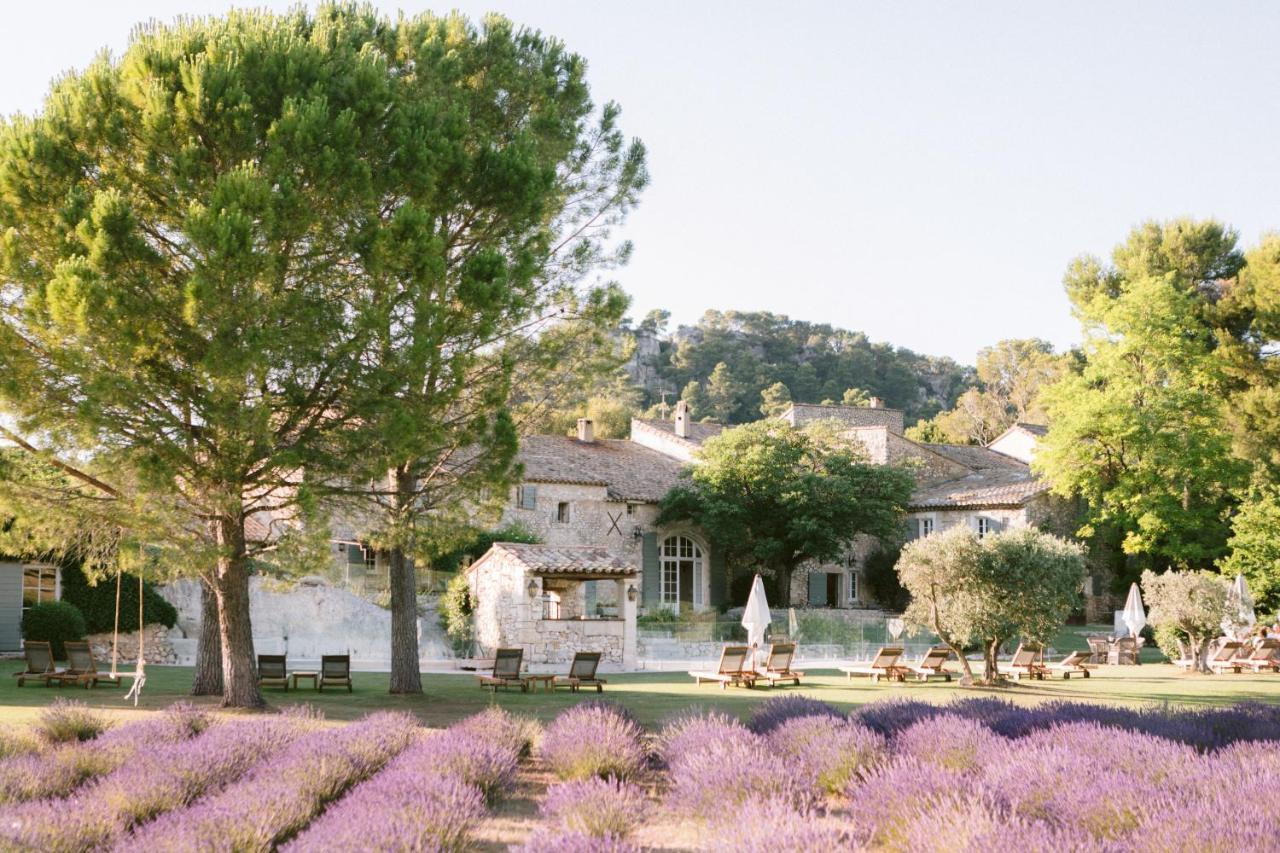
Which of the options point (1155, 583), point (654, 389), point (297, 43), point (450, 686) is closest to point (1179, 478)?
point (1155, 583)

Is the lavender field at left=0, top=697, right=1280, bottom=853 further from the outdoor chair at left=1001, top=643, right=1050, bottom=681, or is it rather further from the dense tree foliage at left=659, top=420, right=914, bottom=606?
the dense tree foliage at left=659, top=420, right=914, bottom=606

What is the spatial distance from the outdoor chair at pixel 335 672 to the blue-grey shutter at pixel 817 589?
77.1ft

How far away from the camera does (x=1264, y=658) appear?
24891 mm

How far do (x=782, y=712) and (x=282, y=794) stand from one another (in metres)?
6.21

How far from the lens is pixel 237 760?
32.1 feet

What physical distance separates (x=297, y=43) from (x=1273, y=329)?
32012mm

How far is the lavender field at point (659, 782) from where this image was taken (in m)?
6.42

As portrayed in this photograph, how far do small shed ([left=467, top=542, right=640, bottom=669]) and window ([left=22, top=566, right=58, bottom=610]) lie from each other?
915 cm

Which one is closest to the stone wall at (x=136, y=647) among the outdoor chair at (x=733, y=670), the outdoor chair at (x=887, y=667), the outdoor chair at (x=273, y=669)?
the outdoor chair at (x=273, y=669)

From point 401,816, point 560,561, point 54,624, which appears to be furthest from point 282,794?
point 54,624

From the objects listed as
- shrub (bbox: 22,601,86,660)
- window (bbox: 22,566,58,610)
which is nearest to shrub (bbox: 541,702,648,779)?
shrub (bbox: 22,601,86,660)

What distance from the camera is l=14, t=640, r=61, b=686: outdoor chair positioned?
1844cm

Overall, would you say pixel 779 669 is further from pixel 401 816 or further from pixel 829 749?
pixel 401 816

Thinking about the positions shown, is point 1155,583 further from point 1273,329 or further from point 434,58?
point 434,58
